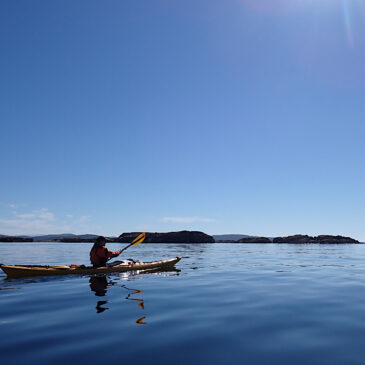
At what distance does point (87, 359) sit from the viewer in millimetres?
4316

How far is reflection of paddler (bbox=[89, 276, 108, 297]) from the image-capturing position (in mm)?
10070

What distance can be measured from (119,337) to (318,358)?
3.51 meters

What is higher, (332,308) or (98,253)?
(98,253)

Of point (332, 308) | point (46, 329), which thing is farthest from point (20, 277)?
point (332, 308)

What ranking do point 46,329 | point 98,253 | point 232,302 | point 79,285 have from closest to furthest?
point 46,329 < point 232,302 < point 79,285 < point 98,253

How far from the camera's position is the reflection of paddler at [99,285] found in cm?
1007

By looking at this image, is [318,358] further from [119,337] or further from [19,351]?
[19,351]

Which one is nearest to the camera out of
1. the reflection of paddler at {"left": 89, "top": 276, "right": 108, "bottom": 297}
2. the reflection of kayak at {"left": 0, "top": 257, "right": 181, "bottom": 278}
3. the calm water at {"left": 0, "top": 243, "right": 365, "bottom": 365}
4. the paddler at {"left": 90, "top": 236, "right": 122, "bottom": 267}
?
the calm water at {"left": 0, "top": 243, "right": 365, "bottom": 365}

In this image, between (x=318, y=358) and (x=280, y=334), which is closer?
(x=318, y=358)

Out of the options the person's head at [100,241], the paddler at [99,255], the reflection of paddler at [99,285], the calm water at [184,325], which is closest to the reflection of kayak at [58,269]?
the paddler at [99,255]

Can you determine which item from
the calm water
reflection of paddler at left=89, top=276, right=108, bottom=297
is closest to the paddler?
reflection of paddler at left=89, top=276, right=108, bottom=297

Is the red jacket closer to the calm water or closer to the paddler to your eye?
A: the paddler

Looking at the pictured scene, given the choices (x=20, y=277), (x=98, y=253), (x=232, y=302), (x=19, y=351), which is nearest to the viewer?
(x=19, y=351)

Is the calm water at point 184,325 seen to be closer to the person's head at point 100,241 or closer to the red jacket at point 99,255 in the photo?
the person's head at point 100,241
